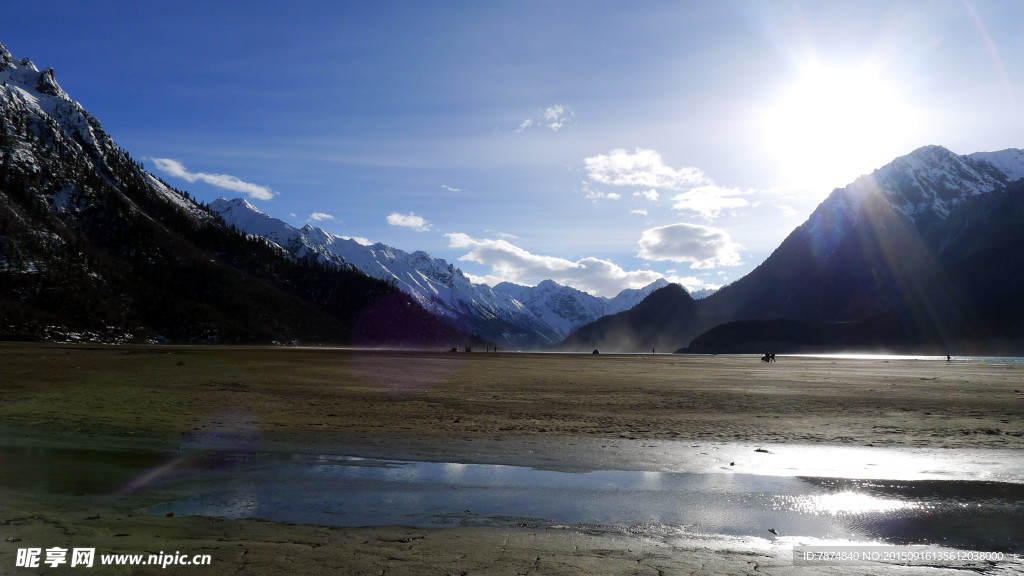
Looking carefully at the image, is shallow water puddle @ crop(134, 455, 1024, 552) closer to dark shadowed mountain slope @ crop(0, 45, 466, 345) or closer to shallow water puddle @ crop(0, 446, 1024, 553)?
shallow water puddle @ crop(0, 446, 1024, 553)

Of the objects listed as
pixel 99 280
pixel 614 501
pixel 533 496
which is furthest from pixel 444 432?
pixel 99 280

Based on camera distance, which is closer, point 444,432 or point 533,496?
point 533,496

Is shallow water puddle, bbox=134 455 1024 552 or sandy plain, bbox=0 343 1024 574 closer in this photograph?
sandy plain, bbox=0 343 1024 574

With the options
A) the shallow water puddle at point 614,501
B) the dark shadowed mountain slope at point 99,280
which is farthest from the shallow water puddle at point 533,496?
the dark shadowed mountain slope at point 99,280

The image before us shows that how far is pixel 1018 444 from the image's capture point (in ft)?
58.0

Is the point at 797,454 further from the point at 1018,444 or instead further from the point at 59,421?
the point at 59,421

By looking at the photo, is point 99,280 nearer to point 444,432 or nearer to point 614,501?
point 444,432

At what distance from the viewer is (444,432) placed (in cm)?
1975

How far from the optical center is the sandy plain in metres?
7.82

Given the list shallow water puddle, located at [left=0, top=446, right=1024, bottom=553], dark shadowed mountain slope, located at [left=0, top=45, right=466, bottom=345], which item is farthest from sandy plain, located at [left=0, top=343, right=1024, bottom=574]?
dark shadowed mountain slope, located at [left=0, top=45, right=466, bottom=345]

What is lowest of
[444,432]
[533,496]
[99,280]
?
[444,432]

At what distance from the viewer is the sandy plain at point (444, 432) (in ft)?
25.7

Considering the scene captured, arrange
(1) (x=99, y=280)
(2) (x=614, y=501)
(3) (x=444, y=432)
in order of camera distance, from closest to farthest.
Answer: (2) (x=614, y=501) → (3) (x=444, y=432) → (1) (x=99, y=280)

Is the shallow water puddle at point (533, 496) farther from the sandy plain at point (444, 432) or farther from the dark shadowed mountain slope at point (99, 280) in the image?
the dark shadowed mountain slope at point (99, 280)
